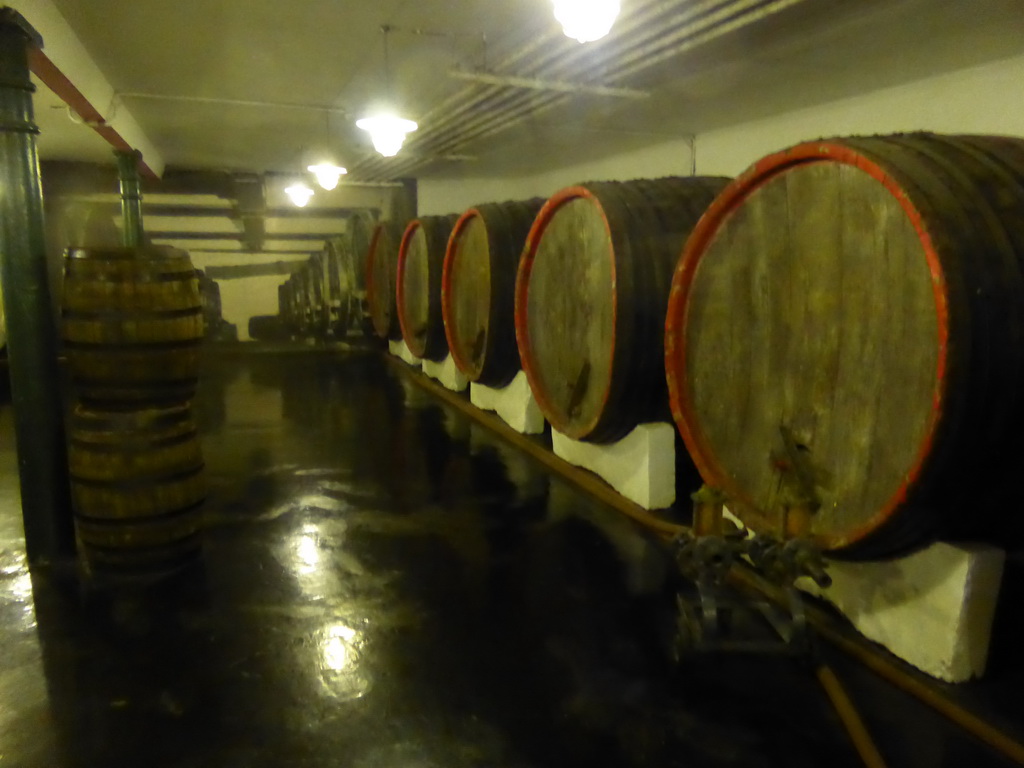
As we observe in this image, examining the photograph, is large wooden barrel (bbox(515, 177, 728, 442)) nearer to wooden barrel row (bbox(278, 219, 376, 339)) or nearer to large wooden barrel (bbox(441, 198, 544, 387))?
large wooden barrel (bbox(441, 198, 544, 387))

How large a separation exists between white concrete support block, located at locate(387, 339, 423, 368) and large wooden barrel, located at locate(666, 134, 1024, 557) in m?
4.50

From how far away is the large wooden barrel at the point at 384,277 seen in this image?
22.3 ft

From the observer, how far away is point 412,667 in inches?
78.2

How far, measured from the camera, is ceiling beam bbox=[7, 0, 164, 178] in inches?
135

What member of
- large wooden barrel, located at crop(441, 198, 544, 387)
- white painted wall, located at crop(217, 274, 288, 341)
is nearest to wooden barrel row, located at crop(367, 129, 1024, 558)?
large wooden barrel, located at crop(441, 198, 544, 387)

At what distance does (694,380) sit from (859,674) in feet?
3.27

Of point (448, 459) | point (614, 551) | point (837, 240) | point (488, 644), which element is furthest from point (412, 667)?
point (448, 459)

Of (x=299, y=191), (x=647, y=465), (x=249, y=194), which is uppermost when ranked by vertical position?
(x=249, y=194)

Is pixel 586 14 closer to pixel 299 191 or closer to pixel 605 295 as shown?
pixel 605 295

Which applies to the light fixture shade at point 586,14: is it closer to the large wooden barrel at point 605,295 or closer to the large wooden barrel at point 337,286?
the large wooden barrel at point 605,295

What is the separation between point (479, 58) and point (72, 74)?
218cm

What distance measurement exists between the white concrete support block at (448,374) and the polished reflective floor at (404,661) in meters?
2.15

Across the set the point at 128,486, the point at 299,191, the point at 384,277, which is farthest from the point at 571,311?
the point at 299,191

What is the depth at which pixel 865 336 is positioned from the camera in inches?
73.9
